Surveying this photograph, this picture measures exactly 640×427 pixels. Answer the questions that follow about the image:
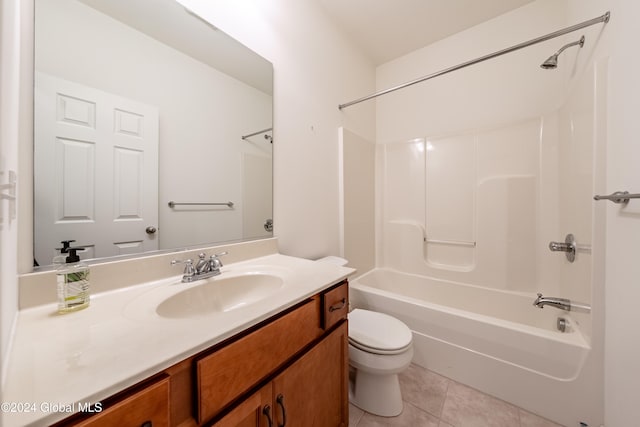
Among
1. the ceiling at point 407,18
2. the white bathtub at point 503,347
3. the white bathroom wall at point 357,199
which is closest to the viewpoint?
the white bathtub at point 503,347

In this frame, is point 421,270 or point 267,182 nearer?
point 267,182

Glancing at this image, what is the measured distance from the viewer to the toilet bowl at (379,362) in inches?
44.4

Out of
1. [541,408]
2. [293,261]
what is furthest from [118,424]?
[541,408]

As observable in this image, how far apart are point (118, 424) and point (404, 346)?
113 centimetres

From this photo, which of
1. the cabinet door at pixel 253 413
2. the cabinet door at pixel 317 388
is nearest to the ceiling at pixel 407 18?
the cabinet door at pixel 317 388

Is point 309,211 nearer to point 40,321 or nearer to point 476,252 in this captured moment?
point 40,321

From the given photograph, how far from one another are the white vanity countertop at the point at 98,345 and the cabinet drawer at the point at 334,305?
0.11 meters

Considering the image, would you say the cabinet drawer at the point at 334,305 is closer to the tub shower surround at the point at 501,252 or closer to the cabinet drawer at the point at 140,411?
the cabinet drawer at the point at 140,411

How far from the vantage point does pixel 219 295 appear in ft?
2.89

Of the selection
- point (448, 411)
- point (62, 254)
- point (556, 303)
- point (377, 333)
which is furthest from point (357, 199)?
point (62, 254)

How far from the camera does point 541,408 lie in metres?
1.16

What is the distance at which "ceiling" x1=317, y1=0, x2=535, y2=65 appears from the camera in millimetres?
1646

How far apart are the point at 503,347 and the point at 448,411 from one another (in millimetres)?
458

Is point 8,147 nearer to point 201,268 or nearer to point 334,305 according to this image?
point 201,268
